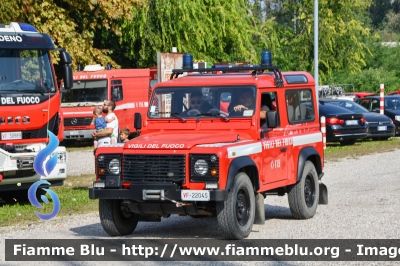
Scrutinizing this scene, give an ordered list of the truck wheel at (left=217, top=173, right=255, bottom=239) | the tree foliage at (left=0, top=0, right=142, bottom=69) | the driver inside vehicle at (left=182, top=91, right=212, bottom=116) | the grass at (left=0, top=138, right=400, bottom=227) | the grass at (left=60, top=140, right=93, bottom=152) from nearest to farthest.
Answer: the truck wheel at (left=217, top=173, right=255, bottom=239), the driver inside vehicle at (left=182, top=91, right=212, bottom=116), the grass at (left=0, top=138, right=400, bottom=227), the tree foliage at (left=0, top=0, right=142, bottom=69), the grass at (left=60, top=140, right=93, bottom=152)

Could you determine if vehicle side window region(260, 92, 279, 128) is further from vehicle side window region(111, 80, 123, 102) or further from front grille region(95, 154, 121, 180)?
vehicle side window region(111, 80, 123, 102)

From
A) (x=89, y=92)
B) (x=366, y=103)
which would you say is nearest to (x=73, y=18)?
(x=89, y=92)

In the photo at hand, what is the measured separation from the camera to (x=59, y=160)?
16453 mm

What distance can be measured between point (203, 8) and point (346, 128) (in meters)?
12.2

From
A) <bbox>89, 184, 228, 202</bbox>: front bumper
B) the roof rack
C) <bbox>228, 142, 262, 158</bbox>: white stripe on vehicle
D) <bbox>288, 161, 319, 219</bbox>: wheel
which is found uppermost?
the roof rack

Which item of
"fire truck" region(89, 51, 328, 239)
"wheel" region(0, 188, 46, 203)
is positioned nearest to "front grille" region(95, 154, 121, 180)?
"fire truck" region(89, 51, 328, 239)

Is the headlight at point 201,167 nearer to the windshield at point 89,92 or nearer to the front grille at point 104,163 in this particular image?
the front grille at point 104,163

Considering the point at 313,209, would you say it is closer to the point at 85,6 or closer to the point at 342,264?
the point at 342,264

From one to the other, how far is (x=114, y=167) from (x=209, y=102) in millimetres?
1866

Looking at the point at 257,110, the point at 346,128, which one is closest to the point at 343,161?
the point at 346,128

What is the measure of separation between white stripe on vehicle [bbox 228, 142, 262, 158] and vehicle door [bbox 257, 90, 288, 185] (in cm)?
22

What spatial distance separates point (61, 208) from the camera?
15.4 meters

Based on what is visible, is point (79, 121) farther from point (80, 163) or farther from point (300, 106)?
point (300, 106)

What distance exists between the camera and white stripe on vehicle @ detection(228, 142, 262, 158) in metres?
11.2
